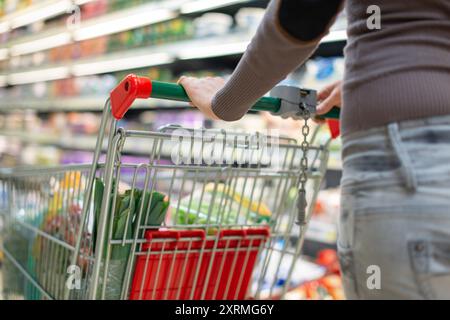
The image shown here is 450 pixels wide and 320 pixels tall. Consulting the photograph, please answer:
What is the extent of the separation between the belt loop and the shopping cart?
354 mm

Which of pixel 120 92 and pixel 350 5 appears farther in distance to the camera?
pixel 120 92

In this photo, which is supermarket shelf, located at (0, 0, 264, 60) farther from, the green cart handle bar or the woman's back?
the woman's back

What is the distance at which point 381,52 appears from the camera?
646mm

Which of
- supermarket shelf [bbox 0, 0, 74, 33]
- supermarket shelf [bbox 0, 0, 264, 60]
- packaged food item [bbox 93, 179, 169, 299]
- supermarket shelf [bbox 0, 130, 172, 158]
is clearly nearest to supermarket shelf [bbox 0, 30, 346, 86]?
supermarket shelf [bbox 0, 0, 264, 60]

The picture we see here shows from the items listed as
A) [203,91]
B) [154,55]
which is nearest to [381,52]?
[203,91]

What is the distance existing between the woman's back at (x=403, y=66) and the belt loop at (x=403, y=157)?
0.05ft

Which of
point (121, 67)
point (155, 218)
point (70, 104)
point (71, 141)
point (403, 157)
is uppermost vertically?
point (403, 157)

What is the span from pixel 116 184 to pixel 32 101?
234 inches

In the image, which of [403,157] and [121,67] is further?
[121,67]

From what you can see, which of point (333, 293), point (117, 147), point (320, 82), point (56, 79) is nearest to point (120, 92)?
point (117, 147)

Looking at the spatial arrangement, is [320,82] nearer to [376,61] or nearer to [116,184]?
[116,184]

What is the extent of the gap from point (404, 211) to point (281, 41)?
25cm

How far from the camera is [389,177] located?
24.6 inches

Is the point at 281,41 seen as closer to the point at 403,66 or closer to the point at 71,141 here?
the point at 403,66
